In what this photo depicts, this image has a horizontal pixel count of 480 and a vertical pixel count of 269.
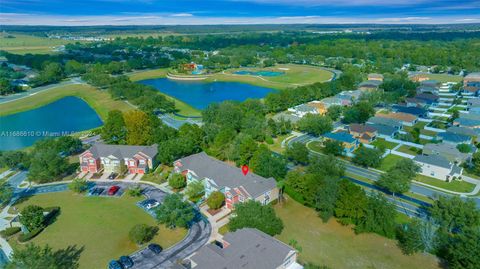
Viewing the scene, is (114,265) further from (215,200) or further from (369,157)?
(369,157)

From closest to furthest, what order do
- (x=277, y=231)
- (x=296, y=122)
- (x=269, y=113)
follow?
(x=277, y=231) → (x=296, y=122) → (x=269, y=113)

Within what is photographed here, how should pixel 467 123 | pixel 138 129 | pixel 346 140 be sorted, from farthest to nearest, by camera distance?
pixel 467 123
pixel 346 140
pixel 138 129

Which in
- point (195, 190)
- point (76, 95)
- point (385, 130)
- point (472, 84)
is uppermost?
point (472, 84)

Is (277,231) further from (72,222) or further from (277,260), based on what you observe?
(72,222)

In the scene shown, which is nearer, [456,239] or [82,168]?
[456,239]

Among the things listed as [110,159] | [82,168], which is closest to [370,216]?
[110,159]

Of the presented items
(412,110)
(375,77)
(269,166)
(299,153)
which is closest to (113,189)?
(269,166)
